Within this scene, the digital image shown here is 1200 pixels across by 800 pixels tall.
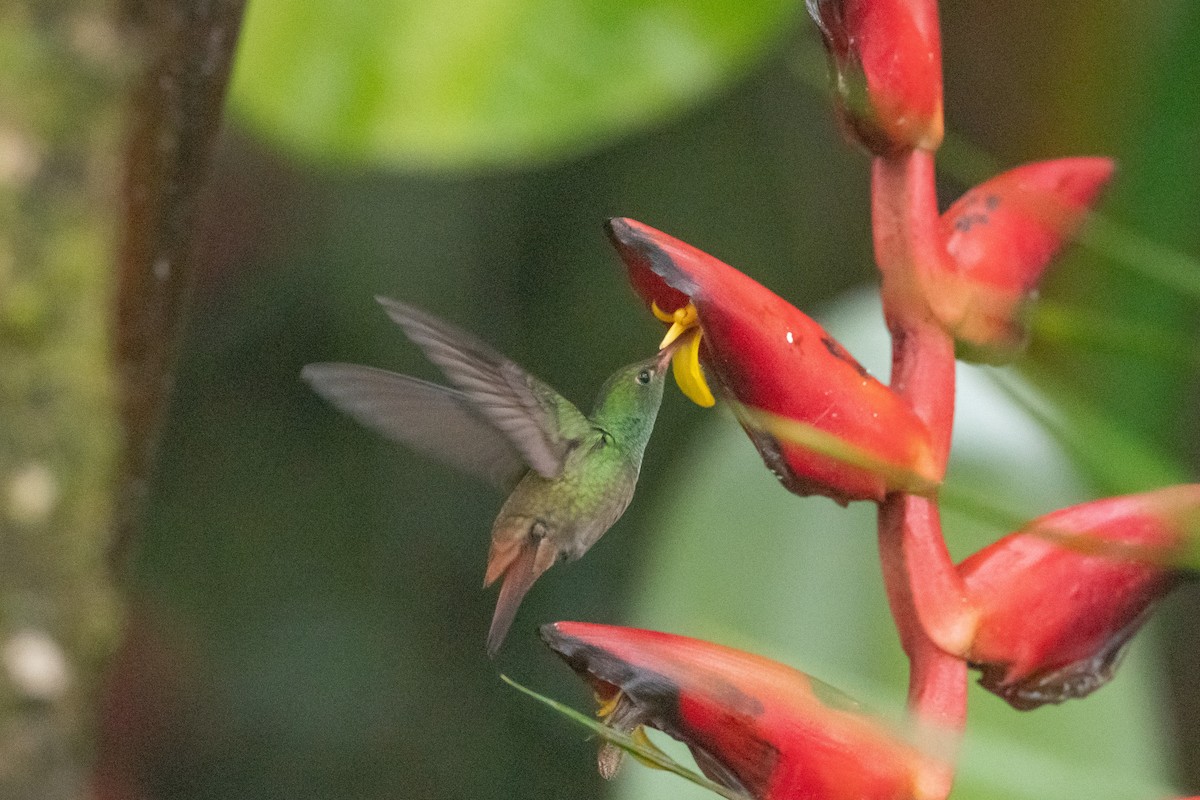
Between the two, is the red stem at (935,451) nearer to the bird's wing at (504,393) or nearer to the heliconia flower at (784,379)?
the heliconia flower at (784,379)

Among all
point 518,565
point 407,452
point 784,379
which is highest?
point 784,379

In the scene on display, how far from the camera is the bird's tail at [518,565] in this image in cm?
47

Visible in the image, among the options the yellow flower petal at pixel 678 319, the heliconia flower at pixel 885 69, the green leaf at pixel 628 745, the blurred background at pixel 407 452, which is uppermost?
the heliconia flower at pixel 885 69

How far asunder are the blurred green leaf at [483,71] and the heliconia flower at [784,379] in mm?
636

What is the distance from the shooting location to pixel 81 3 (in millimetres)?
604

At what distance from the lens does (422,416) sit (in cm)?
46

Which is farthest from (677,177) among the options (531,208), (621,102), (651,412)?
(651,412)

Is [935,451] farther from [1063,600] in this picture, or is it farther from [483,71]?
[483,71]

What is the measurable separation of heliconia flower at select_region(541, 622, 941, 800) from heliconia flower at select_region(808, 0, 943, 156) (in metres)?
0.14

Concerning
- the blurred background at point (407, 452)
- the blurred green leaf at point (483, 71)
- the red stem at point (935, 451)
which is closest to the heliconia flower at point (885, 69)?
the red stem at point (935, 451)

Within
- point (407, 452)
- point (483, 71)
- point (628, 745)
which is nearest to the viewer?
point (628, 745)

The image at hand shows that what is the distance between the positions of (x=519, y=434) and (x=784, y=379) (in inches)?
7.5

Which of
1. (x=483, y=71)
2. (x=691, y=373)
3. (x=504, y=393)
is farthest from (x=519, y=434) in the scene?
(x=483, y=71)

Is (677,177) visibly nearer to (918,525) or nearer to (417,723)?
(417,723)
